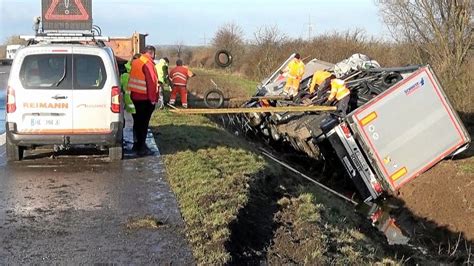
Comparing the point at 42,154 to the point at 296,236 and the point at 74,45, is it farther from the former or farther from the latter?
the point at 296,236

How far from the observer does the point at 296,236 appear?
20.1ft

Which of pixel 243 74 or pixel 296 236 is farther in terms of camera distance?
pixel 243 74

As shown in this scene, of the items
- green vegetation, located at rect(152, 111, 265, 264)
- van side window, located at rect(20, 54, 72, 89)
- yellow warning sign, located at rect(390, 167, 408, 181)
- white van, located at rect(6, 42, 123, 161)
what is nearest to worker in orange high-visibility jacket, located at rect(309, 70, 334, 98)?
green vegetation, located at rect(152, 111, 265, 264)

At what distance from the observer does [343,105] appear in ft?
37.9

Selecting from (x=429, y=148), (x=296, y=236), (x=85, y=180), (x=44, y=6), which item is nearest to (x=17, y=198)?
(x=85, y=180)

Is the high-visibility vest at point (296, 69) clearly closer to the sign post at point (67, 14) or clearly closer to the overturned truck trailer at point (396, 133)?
the overturned truck trailer at point (396, 133)

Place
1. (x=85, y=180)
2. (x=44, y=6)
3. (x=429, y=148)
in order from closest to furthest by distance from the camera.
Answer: (x=85, y=180) → (x=429, y=148) → (x=44, y=6)

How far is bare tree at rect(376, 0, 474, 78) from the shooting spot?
69.2 feet

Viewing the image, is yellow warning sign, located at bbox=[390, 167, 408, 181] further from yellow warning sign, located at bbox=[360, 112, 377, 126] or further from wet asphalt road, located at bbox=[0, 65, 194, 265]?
wet asphalt road, located at bbox=[0, 65, 194, 265]

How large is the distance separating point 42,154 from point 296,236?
518 centimetres

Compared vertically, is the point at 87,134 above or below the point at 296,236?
above

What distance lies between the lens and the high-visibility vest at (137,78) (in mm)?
9672

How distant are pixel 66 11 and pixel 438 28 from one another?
13.4 metres

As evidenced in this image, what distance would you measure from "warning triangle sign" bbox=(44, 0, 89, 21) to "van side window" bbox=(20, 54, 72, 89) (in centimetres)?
686
